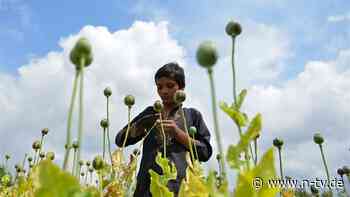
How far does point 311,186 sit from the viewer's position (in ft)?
6.57

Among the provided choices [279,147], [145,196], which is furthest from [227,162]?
[145,196]

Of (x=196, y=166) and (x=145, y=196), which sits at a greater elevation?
(x=145, y=196)

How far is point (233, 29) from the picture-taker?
64 cm

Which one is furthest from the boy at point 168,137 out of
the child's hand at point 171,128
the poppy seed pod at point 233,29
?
the poppy seed pod at point 233,29

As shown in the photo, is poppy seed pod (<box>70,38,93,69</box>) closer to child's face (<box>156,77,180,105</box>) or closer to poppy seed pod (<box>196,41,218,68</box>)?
poppy seed pod (<box>196,41,218,68</box>)

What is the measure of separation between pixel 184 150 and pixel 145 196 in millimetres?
289

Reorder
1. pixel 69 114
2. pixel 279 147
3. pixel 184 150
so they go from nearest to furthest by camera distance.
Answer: pixel 69 114, pixel 279 147, pixel 184 150

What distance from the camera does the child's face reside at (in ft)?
6.85

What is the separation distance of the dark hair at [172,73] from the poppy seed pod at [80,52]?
1.71 m

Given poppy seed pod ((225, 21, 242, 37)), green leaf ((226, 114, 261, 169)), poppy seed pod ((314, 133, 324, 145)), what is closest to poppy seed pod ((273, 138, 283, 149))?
poppy seed pod ((314, 133, 324, 145))

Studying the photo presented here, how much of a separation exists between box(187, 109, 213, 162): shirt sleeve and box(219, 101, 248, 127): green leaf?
142 cm

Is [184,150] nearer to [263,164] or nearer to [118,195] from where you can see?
[118,195]

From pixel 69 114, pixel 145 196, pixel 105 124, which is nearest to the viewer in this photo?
pixel 69 114

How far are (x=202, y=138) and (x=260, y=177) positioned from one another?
5.15ft
